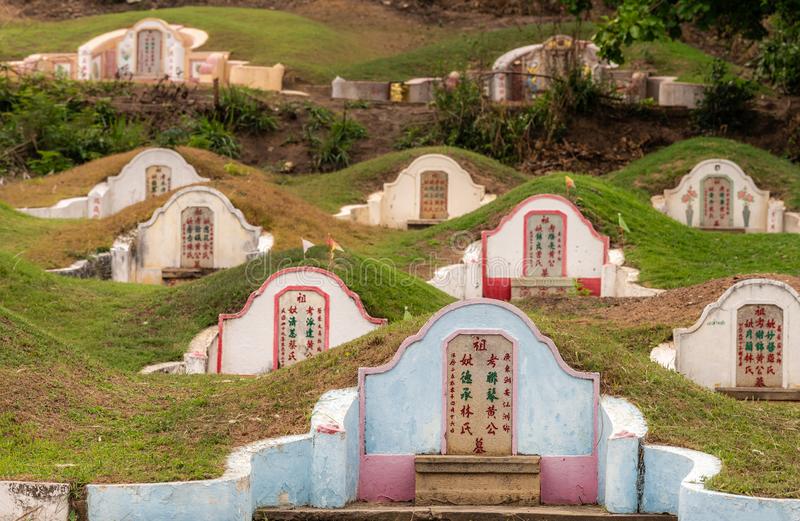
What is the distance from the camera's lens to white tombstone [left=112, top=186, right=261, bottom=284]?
32250 mm

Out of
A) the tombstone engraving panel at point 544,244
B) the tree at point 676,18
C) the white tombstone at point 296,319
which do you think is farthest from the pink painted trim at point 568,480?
the tree at point 676,18

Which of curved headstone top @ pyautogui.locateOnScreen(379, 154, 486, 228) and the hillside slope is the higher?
curved headstone top @ pyautogui.locateOnScreen(379, 154, 486, 228)

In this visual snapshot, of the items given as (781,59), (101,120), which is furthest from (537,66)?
(101,120)

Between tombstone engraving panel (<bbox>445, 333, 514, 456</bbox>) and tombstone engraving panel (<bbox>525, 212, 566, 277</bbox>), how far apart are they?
43.2 feet

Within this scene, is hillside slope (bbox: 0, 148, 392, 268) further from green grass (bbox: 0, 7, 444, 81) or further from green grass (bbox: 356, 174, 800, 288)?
green grass (bbox: 0, 7, 444, 81)

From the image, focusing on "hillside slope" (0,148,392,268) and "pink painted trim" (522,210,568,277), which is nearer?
"pink painted trim" (522,210,568,277)

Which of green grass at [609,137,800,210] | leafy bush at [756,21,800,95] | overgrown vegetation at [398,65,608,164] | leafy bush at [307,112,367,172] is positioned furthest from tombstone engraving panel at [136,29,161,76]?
leafy bush at [756,21,800,95]

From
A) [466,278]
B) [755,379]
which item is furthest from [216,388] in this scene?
[466,278]

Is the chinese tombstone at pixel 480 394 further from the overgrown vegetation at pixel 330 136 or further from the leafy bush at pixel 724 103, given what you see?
the leafy bush at pixel 724 103

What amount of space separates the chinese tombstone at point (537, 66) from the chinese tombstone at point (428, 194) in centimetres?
461

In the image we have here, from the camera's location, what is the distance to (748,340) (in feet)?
73.7

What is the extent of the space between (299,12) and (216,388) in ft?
135

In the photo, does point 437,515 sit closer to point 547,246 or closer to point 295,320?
point 295,320

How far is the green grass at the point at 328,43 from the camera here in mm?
51438
